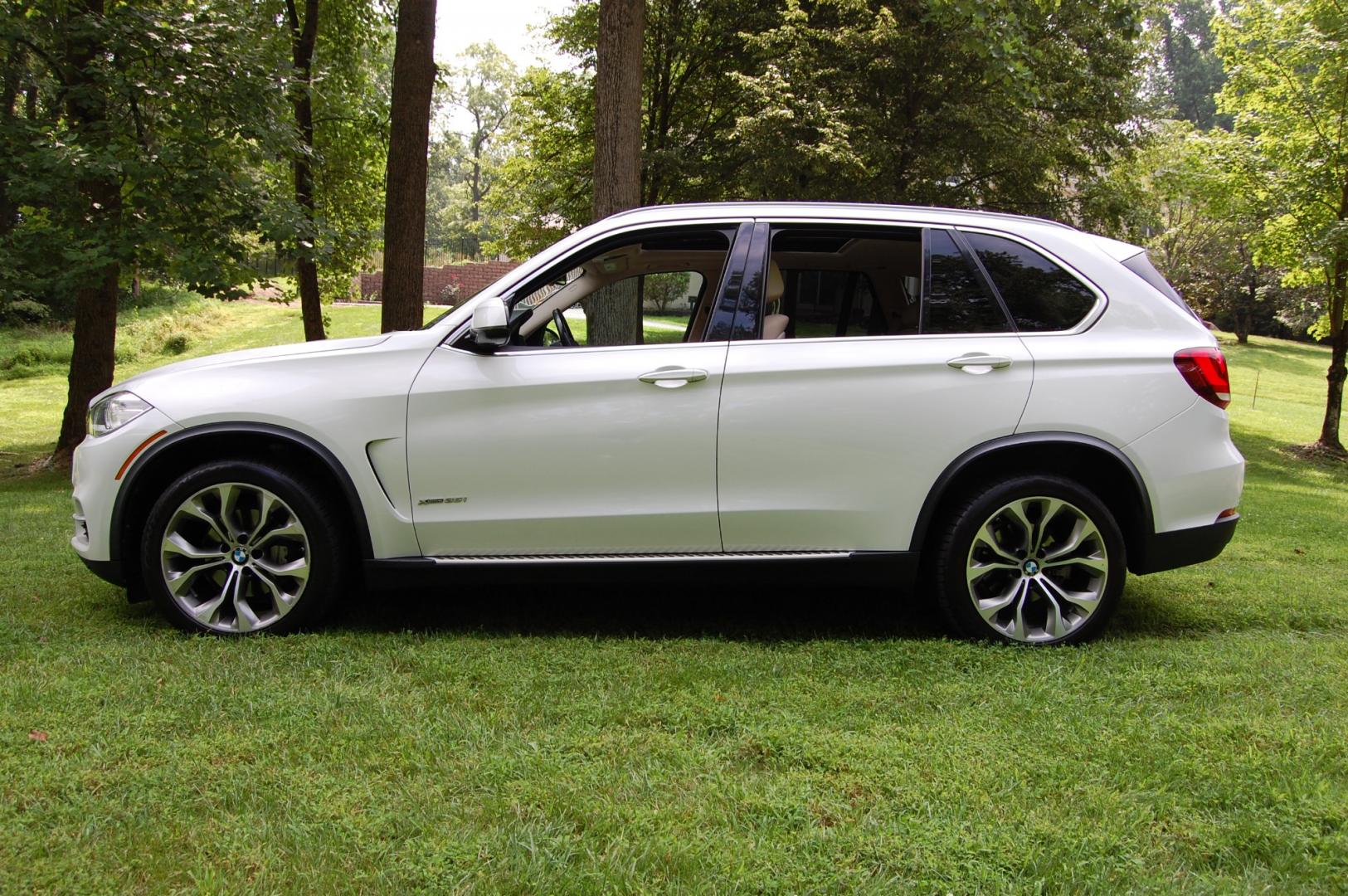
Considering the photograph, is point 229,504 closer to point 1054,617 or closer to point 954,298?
point 954,298

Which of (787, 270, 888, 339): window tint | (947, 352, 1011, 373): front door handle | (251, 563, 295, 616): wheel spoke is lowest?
(251, 563, 295, 616): wheel spoke

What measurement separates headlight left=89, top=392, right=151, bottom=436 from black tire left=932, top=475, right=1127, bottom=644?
3.52 metres

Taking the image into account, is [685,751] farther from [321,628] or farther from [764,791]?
[321,628]

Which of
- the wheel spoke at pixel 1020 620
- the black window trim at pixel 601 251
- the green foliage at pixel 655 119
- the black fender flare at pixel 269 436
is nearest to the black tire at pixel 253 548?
the black fender flare at pixel 269 436

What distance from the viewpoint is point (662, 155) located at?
60.0 ft

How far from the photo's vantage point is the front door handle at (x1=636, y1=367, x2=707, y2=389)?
4.00m

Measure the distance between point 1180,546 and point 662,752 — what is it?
2.57 m

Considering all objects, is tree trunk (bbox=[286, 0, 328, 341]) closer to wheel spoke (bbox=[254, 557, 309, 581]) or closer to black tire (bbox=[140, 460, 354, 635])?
black tire (bbox=[140, 460, 354, 635])

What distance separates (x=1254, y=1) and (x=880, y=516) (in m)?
17.6

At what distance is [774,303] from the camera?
4258 millimetres

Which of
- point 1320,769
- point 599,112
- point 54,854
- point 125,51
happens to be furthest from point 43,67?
point 1320,769

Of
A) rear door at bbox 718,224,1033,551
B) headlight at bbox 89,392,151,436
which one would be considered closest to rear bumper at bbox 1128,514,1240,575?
rear door at bbox 718,224,1033,551

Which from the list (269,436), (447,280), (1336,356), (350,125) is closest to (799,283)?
(269,436)

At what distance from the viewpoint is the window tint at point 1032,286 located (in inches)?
164
